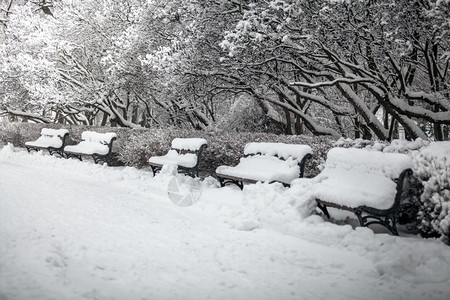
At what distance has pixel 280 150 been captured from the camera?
6.75 meters

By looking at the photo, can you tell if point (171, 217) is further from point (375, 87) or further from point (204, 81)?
point (204, 81)

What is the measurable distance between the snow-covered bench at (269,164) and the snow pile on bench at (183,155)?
3.16ft

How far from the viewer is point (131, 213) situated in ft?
17.0

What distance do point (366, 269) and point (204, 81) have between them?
8.62 metres

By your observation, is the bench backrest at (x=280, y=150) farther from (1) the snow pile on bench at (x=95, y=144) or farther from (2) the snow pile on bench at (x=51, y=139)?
(2) the snow pile on bench at (x=51, y=139)

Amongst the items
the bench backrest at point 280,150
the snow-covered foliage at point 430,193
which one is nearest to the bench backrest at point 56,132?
the bench backrest at point 280,150

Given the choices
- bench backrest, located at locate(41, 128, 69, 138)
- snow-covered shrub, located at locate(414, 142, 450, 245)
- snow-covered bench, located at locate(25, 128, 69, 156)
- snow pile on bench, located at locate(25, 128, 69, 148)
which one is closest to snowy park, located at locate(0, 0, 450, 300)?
snow-covered shrub, located at locate(414, 142, 450, 245)

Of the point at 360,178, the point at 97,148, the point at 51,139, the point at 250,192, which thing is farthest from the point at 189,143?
the point at 51,139

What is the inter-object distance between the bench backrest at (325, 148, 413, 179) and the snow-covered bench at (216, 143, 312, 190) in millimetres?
686

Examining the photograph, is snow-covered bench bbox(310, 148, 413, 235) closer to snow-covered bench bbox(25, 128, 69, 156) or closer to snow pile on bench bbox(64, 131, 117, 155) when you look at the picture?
snow pile on bench bbox(64, 131, 117, 155)

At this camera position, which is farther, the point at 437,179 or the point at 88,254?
the point at 437,179

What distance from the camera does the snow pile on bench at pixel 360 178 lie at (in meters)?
4.22

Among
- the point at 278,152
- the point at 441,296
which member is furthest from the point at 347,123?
the point at 441,296

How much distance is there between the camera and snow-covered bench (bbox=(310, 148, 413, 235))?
4164mm
